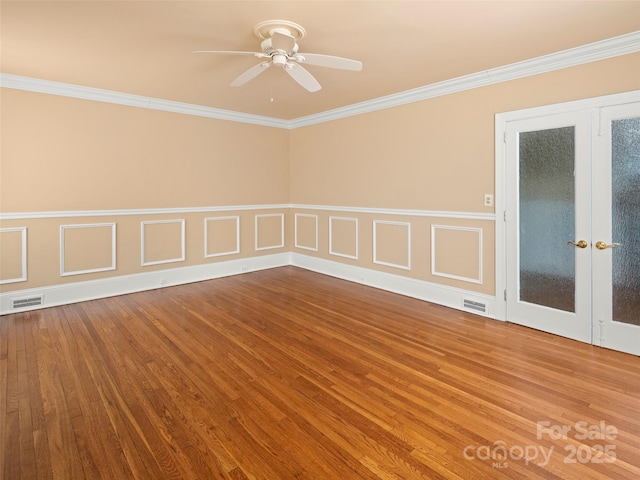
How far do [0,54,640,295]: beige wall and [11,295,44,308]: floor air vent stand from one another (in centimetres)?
14

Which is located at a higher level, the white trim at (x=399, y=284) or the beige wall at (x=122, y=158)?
the beige wall at (x=122, y=158)

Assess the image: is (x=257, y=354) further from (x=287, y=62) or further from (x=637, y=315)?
(x=637, y=315)

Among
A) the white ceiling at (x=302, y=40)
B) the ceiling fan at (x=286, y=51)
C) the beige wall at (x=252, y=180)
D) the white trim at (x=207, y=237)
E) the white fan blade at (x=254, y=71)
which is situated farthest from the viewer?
the white trim at (x=207, y=237)

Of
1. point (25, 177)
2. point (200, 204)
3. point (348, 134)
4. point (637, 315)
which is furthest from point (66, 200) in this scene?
point (637, 315)

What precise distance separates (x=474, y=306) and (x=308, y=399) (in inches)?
97.7

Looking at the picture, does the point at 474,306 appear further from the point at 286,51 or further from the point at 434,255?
the point at 286,51

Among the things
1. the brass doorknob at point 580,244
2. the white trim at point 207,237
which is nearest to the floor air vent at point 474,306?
the brass doorknob at point 580,244

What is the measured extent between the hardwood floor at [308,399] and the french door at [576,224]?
0.28 meters

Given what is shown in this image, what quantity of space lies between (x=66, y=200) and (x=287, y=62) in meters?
3.36

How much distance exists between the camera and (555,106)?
329 centimetres

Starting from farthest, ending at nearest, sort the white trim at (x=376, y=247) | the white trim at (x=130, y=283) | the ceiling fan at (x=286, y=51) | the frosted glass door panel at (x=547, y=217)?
the white trim at (x=376, y=247), the white trim at (x=130, y=283), the frosted glass door panel at (x=547, y=217), the ceiling fan at (x=286, y=51)

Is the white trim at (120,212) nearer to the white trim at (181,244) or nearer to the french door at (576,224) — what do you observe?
the white trim at (181,244)

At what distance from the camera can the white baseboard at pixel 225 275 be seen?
4.09 metres

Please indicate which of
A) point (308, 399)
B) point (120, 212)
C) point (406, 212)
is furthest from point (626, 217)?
point (120, 212)
